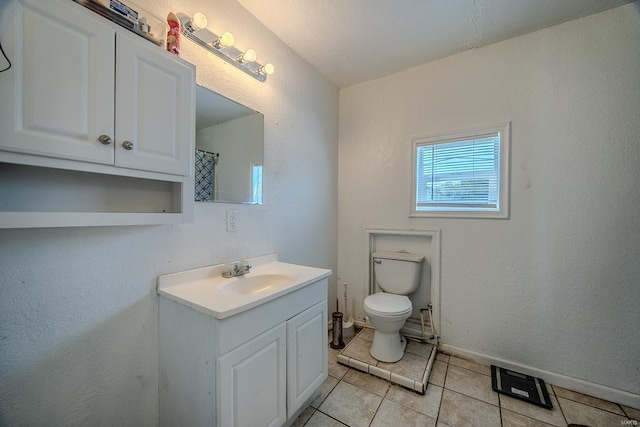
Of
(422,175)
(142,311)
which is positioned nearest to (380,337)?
(422,175)

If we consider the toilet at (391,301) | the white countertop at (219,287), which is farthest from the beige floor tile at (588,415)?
the white countertop at (219,287)

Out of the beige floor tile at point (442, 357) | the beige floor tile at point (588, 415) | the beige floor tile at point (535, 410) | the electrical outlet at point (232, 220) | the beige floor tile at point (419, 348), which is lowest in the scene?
the beige floor tile at point (442, 357)

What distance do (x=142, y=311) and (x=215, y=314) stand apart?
0.50m

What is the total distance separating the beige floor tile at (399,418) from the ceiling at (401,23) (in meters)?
2.46

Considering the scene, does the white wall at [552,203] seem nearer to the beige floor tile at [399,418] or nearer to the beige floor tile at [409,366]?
the beige floor tile at [409,366]

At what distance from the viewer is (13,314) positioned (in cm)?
83

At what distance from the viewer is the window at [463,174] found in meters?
1.86

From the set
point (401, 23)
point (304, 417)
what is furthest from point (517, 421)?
point (401, 23)

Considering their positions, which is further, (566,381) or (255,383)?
(566,381)

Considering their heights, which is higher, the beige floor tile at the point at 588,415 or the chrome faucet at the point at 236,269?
the chrome faucet at the point at 236,269

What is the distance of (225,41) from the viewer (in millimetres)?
1297

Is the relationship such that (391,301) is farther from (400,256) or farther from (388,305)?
(400,256)

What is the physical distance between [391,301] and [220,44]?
205 centimetres

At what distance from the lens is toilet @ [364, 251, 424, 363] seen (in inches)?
71.4
